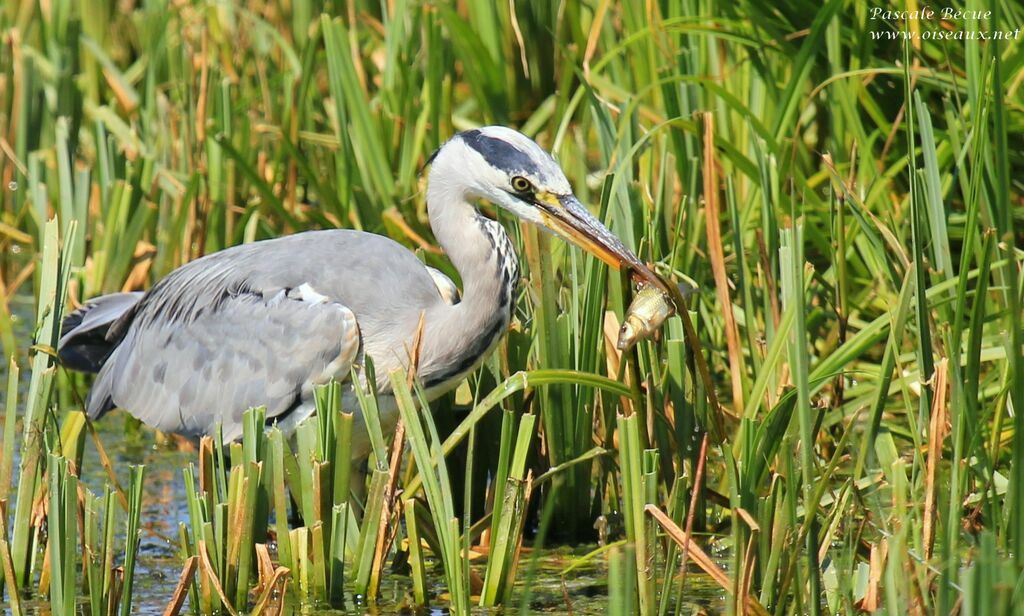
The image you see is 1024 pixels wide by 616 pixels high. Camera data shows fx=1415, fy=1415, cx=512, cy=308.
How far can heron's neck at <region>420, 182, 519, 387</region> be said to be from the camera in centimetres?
336

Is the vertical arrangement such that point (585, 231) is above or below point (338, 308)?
above

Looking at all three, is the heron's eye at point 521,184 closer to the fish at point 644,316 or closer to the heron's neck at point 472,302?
Result: the heron's neck at point 472,302

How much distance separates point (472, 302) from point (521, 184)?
1.04 feet

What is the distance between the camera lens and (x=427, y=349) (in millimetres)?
3406

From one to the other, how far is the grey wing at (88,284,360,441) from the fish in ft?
3.07

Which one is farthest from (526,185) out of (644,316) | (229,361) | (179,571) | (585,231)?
(179,571)

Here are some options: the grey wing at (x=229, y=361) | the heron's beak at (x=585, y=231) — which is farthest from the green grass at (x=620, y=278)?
the grey wing at (x=229, y=361)

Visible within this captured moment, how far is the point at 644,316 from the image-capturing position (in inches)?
107

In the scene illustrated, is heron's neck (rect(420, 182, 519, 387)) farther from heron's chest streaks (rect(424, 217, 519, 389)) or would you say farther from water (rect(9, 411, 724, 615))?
water (rect(9, 411, 724, 615))

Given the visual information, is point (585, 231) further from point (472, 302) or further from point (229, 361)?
point (229, 361)

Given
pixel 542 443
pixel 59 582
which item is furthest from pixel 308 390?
pixel 59 582

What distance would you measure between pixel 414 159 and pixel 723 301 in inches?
67.9

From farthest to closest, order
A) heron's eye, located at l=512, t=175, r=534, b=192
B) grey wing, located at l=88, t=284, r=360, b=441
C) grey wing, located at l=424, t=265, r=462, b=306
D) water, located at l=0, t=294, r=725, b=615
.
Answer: grey wing, located at l=424, t=265, r=462, b=306, grey wing, located at l=88, t=284, r=360, b=441, heron's eye, located at l=512, t=175, r=534, b=192, water, located at l=0, t=294, r=725, b=615

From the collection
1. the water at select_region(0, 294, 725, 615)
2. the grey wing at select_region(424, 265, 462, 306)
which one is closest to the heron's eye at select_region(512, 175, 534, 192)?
the grey wing at select_region(424, 265, 462, 306)
